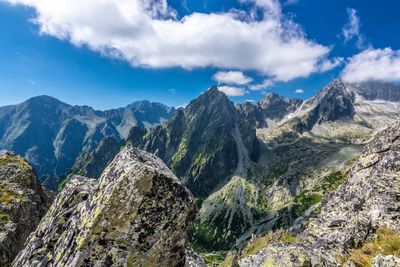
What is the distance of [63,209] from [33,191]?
17.8 m

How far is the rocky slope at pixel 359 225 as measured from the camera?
16219 mm

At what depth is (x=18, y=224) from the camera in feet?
83.1

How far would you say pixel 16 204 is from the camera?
89.4 ft

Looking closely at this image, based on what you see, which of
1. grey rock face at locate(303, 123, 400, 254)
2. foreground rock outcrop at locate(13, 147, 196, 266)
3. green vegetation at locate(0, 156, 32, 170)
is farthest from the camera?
green vegetation at locate(0, 156, 32, 170)

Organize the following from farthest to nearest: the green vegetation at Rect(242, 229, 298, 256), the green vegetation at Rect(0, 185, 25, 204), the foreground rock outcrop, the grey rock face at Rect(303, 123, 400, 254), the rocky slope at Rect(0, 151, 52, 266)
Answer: the green vegetation at Rect(242, 229, 298, 256), the green vegetation at Rect(0, 185, 25, 204), the rocky slope at Rect(0, 151, 52, 266), the grey rock face at Rect(303, 123, 400, 254), the foreground rock outcrop

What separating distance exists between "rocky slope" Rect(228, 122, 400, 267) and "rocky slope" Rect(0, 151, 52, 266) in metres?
15.5

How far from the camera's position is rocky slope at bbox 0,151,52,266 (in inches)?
923

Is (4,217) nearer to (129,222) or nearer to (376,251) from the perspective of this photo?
(129,222)

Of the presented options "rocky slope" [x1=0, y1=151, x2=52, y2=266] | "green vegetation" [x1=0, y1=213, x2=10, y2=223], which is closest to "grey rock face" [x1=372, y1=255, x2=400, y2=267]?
"rocky slope" [x1=0, y1=151, x2=52, y2=266]

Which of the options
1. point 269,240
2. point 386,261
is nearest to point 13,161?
point 269,240

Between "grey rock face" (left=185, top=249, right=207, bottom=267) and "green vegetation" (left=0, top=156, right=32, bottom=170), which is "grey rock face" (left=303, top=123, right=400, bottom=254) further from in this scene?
"green vegetation" (left=0, top=156, right=32, bottom=170)

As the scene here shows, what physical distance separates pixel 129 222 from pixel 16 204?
19.8 metres

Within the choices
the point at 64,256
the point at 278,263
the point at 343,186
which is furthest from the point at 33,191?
the point at 343,186

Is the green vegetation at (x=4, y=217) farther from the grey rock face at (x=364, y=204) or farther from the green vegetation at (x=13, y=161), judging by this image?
the grey rock face at (x=364, y=204)
